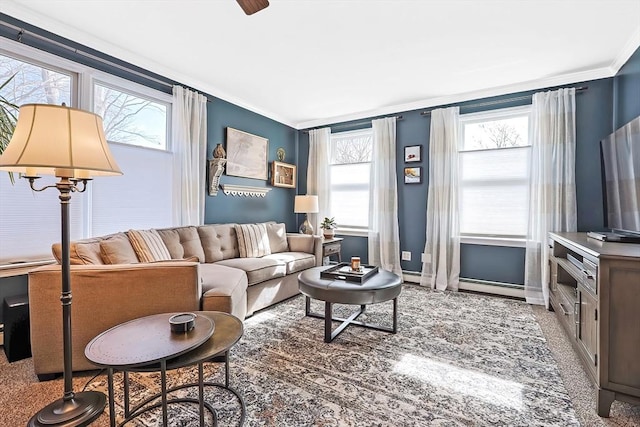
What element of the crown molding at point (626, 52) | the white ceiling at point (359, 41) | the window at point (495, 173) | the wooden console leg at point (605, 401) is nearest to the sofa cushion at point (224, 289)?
the white ceiling at point (359, 41)

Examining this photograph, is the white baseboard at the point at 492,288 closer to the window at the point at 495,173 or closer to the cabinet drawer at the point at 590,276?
the window at the point at 495,173

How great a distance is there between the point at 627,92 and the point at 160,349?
4227 mm

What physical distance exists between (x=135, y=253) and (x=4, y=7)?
1993 millimetres

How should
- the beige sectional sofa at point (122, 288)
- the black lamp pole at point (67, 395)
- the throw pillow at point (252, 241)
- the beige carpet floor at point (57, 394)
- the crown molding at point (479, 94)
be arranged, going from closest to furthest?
the black lamp pole at point (67, 395) < the beige carpet floor at point (57, 394) < the beige sectional sofa at point (122, 288) < the crown molding at point (479, 94) < the throw pillow at point (252, 241)

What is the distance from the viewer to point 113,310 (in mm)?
1861

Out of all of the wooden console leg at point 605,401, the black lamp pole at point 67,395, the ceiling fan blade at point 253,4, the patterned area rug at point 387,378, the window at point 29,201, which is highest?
the ceiling fan blade at point 253,4

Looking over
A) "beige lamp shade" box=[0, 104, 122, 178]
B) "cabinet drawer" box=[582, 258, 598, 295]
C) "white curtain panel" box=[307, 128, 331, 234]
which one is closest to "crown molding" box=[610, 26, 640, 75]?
"cabinet drawer" box=[582, 258, 598, 295]

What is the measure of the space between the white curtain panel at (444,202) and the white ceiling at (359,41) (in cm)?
43

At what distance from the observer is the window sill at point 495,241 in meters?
3.61

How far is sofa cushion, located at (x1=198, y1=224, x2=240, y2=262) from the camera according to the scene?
3254 millimetres

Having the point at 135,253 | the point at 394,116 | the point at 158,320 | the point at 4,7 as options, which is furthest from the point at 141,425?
the point at 394,116

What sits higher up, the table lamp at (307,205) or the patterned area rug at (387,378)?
the table lamp at (307,205)

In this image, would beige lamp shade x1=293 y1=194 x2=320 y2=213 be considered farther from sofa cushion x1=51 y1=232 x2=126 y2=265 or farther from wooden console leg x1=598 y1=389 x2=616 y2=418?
wooden console leg x1=598 y1=389 x2=616 y2=418

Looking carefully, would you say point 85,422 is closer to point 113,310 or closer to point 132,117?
point 113,310
